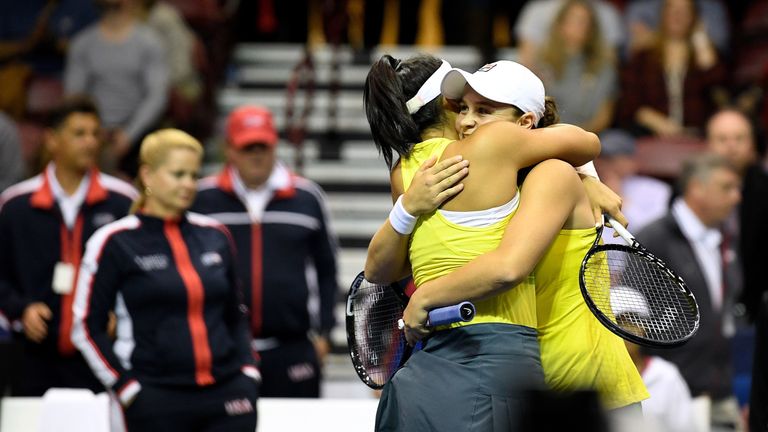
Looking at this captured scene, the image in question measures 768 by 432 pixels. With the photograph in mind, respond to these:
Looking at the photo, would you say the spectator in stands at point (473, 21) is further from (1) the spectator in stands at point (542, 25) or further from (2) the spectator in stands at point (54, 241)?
(2) the spectator in stands at point (54, 241)

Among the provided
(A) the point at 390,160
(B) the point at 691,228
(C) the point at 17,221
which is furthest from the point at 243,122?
(A) the point at 390,160

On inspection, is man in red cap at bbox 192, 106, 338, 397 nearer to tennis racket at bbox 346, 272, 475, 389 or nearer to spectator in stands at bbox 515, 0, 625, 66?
tennis racket at bbox 346, 272, 475, 389

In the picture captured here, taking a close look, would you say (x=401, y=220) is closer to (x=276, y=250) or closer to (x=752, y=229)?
(x=276, y=250)

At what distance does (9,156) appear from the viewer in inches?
328

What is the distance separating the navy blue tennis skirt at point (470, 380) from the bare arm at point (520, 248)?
0.10m

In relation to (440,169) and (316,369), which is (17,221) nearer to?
(316,369)

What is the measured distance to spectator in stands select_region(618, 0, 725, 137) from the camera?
9.21 meters

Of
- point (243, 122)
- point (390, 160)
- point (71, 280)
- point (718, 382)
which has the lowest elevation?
point (718, 382)

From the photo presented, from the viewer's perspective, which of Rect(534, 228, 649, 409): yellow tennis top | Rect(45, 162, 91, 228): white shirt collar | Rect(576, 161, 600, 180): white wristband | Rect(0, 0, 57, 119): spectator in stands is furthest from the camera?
Rect(0, 0, 57, 119): spectator in stands

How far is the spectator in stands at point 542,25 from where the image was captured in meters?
9.23

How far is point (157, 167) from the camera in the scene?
16.6 feet

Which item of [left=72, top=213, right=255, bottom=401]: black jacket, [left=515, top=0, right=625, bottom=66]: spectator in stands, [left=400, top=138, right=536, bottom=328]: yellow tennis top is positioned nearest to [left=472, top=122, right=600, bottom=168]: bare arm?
[left=400, top=138, right=536, bottom=328]: yellow tennis top

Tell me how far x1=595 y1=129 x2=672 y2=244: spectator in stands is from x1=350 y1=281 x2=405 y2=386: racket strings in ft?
14.5

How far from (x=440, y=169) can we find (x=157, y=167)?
6.18 feet
